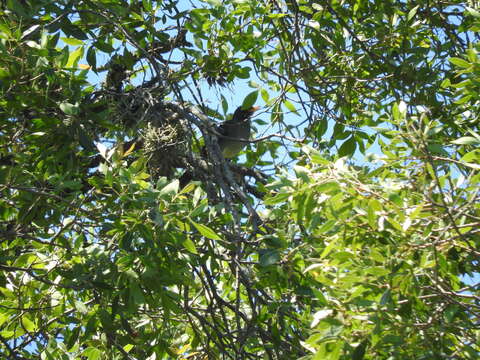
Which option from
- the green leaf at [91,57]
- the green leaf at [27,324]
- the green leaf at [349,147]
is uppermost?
the green leaf at [91,57]

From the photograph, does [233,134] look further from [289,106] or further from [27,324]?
[27,324]

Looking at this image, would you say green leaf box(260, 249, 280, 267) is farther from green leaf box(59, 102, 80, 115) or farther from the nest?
the nest

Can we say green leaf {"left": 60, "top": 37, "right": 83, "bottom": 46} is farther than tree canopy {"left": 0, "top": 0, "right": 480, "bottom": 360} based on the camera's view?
Yes

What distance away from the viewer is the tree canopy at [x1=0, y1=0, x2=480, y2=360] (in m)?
2.64

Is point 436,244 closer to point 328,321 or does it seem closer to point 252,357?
point 328,321

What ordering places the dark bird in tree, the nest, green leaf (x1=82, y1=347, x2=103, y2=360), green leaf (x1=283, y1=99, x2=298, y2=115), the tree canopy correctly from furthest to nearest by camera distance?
the dark bird in tree, green leaf (x1=283, y1=99, x2=298, y2=115), the nest, green leaf (x1=82, y1=347, x2=103, y2=360), the tree canopy

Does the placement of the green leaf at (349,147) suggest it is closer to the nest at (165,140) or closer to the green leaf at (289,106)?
the green leaf at (289,106)

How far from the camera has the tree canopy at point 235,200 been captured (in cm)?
264

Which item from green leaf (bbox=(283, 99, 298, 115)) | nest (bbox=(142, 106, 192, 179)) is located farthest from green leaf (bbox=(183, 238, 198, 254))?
green leaf (bbox=(283, 99, 298, 115))

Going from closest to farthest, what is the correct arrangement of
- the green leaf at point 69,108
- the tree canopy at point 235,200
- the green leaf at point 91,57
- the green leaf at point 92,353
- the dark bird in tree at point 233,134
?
the tree canopy at point 235,200 → the green leaf at point 69,108 → the green leaf at point 92,353 → the green leaf at point 91,57 → the dark bird in tree at point 233,134

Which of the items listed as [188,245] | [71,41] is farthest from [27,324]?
[71,41]

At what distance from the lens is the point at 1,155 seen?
4172 millimetres

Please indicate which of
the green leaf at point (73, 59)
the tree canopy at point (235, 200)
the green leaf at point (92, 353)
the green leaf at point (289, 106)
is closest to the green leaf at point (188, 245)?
the tree canopy at point (235, 200)

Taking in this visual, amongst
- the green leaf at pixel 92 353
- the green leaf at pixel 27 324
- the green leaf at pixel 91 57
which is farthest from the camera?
the green leaf at pixel 91 57
